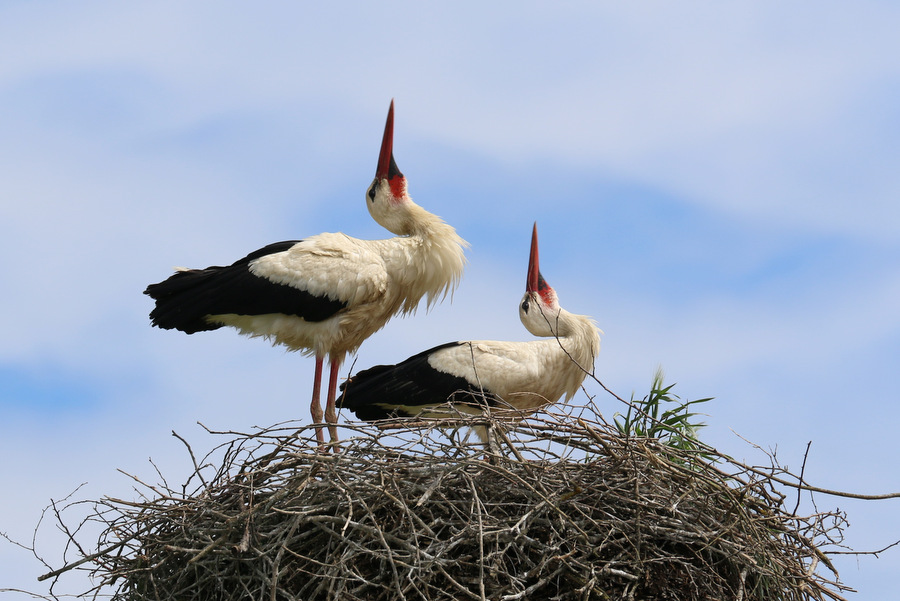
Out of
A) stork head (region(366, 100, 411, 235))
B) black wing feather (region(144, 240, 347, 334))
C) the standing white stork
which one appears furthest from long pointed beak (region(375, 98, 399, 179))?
black wing feather (region(144, 240, 347, 334))

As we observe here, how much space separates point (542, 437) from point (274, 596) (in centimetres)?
130

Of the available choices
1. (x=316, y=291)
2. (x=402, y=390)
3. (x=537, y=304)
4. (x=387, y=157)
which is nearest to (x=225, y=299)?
(x=316, y=291)

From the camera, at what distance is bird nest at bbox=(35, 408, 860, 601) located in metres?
4.05

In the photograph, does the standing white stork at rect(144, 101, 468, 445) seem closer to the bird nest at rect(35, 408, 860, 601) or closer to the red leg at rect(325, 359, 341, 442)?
the red leg at rect(325, 359, 341, 442)

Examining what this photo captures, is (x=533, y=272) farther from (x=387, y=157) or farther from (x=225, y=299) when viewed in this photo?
(x=225, y=299)

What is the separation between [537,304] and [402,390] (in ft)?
4.22

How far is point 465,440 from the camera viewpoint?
14.1 feet

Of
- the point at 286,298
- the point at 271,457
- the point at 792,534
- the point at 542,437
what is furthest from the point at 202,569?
the point at 792,534

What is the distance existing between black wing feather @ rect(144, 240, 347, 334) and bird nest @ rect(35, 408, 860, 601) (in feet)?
5.55

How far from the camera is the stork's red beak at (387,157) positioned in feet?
23.0

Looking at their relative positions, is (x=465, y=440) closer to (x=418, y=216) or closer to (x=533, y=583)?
(x=533, y=583)

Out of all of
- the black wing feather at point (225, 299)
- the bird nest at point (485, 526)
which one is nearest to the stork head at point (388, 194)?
the black wing feather at point (225, 299)

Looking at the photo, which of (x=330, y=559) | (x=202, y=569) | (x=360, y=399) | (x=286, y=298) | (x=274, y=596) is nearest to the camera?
(x=274, y=596)

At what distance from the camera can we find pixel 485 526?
397 cm
